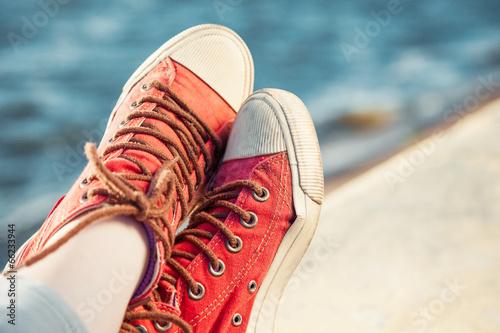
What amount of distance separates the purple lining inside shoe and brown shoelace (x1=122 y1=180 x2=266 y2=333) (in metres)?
0.08

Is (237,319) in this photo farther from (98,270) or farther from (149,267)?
(98,270)

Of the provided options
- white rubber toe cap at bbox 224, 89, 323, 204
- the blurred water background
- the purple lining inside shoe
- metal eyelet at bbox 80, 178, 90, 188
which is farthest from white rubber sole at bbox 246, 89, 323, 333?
the blurred water background

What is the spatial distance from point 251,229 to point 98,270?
0.40m

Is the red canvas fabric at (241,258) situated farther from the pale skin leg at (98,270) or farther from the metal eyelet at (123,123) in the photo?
the metal eyelet at (123,123)

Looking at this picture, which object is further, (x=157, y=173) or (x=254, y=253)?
(x=254, y=253)

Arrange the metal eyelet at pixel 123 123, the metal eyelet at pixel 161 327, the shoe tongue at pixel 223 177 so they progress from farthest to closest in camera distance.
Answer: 1. the metal eyelet at pixel 123 123
2. the shoe tongue at pixel 223 177
3. the metal eyelet at pixel 161 327

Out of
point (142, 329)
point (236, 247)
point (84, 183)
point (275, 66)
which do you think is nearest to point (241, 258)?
point (236, 247)

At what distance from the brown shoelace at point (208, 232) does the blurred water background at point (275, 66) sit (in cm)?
89

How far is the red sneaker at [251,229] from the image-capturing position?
1.01 metres

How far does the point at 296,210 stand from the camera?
109 cm

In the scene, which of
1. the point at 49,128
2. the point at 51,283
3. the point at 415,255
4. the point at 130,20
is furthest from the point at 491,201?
the point at 130,20

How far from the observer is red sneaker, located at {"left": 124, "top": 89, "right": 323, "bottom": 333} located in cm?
101

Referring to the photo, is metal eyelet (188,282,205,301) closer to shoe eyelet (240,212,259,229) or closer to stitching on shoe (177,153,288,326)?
stitching on shoe (177,153,288,326)

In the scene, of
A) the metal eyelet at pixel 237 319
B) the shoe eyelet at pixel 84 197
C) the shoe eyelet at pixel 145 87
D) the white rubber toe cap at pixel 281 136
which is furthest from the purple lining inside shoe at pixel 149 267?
the shoe eyelet at pixel 145 87
